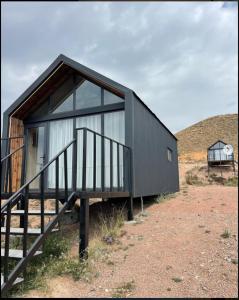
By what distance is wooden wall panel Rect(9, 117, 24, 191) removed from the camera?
9234 millimetres

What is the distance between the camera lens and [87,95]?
29.8 ft

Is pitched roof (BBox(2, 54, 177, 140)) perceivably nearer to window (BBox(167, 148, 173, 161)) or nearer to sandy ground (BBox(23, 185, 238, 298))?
window (BBox(167, 148, 173, 161))

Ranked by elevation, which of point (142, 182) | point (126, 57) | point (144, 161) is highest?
point (126, 57)

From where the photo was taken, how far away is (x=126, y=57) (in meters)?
7.59

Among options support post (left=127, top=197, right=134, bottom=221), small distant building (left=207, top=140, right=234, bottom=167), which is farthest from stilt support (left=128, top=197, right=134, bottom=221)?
small distant building (left=207, top=140, right=234, bottom=167)

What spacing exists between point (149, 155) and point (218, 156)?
16784 millimetres

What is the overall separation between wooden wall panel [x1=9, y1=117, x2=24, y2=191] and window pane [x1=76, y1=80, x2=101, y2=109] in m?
2.27

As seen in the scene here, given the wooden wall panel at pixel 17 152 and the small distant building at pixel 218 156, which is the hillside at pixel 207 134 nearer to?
the small distant building at pixel 218 156

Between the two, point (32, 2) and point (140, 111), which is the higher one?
point (140, 111)

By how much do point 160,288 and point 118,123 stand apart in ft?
15.7

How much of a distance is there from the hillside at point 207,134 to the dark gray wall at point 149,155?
30170 mm

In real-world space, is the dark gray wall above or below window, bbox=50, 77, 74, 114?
below

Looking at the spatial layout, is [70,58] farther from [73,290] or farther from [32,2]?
[32,2]

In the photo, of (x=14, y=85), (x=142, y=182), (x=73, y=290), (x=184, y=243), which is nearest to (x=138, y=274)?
(x=73, y=290)
